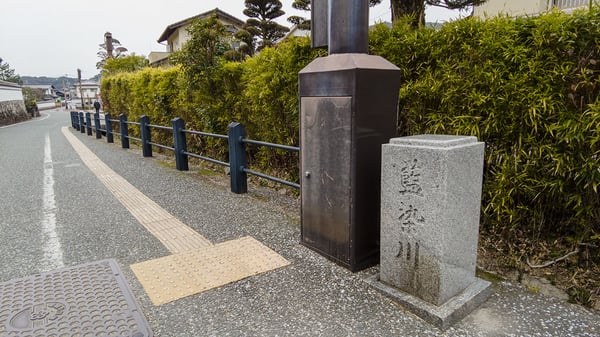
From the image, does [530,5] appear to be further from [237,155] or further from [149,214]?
[149,214]

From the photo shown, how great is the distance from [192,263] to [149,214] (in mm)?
1760

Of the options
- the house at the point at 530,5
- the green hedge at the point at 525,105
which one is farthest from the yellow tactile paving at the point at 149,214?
the house at the point at 530,5

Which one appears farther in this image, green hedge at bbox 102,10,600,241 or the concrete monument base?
green hedge at bbox 102,10,600,241

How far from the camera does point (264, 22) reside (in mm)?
20844

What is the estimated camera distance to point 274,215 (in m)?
4.51

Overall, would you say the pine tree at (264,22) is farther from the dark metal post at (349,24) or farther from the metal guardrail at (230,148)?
the dark metal post at (349,24)

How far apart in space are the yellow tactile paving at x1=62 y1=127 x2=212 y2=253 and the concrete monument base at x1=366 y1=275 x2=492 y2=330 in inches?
76.9

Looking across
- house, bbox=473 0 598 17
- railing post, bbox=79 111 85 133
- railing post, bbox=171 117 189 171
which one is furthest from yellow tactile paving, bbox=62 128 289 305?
railing post, bbox=79 111 85 133

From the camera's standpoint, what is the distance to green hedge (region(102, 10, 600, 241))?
2.55m

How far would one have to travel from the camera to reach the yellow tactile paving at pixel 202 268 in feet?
9.27

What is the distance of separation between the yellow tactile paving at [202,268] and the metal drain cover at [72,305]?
0.69ft

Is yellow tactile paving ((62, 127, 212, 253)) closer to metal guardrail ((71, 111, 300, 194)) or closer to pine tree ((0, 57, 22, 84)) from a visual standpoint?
metal guardrail ((71, 111, 300, 194))

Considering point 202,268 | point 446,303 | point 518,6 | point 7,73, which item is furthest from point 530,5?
point 7,73

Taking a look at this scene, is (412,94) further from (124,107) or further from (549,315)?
(124,107)
